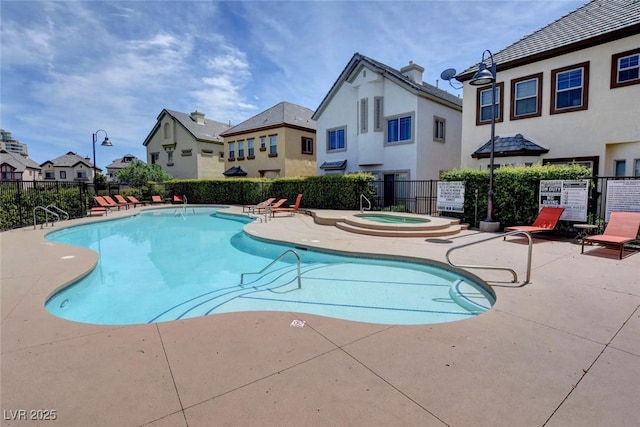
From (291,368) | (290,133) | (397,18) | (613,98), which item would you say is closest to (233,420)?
(291,368)

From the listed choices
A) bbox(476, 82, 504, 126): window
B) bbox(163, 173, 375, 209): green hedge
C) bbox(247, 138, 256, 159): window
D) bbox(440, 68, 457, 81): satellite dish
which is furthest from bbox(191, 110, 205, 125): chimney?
bbox(476, 82, 504, 126): window

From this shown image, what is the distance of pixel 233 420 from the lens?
2.10m

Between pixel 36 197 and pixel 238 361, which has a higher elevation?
pixel 36 197

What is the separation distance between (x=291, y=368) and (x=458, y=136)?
20052 millimetres

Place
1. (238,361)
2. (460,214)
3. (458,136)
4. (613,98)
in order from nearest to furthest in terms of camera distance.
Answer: (238,361), (613,98), (460,214), (458,136)

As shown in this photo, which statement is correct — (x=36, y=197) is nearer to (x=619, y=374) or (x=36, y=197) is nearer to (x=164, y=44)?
(x=164, y=44)

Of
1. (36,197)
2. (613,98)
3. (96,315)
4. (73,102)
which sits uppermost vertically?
(73,102)

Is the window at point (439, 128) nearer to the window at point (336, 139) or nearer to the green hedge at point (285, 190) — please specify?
the green hedge at point (285, 190)

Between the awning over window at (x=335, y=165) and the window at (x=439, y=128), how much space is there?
5.80 meters

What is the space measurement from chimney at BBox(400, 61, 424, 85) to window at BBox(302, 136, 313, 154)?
943cm

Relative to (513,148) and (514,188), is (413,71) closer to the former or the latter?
(513,148)

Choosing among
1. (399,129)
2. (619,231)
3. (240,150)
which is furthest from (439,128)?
(240,150)

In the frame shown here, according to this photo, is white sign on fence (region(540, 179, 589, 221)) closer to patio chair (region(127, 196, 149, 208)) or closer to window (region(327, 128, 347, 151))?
window (region(327, 128, 347, 151))

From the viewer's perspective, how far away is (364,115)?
1895 centimetres
